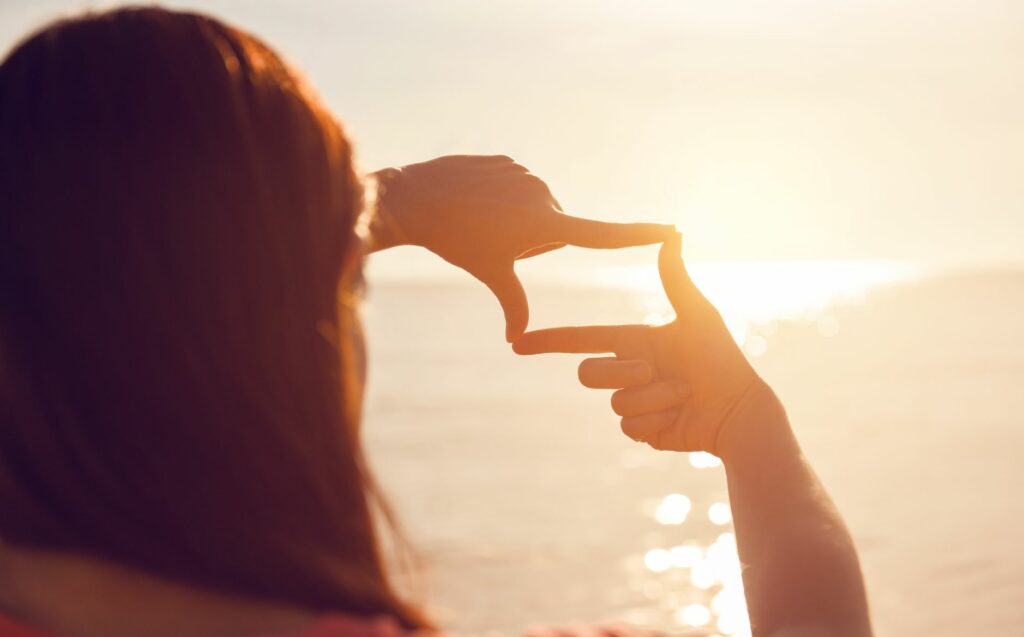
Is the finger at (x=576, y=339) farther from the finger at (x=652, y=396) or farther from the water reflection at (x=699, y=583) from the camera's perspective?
the water reflection at (x=699, y=583)

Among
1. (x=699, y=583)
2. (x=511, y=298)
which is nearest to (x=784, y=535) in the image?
(x=511, y=298)

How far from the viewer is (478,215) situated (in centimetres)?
176

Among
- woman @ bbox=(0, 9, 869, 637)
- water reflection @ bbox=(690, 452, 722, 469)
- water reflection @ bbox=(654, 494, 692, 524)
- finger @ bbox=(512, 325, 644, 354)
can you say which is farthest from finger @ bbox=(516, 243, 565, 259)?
water reflection @ bbox=(690, 452, 722, 469)

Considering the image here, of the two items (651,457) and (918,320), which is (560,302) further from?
(651,457)

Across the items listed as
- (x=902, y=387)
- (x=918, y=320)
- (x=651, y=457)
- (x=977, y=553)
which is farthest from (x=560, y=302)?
(x=977, y=553)

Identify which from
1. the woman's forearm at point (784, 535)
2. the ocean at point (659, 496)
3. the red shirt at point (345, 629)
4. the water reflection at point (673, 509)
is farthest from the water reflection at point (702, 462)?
the red shirt at point (345, 629)

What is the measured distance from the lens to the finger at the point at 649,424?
170 cm

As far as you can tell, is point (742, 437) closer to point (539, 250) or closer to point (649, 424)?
point (649, 424)

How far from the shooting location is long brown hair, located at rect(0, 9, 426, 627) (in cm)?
103

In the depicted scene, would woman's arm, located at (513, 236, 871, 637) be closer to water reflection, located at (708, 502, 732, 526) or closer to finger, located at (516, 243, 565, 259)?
finger, located at (516, 243, 565, 259)

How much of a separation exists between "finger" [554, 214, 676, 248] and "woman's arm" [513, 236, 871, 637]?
1.2 inches

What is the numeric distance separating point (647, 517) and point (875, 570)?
2.83 metres

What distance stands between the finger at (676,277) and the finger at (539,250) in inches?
6.9

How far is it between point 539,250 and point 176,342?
84 cm
